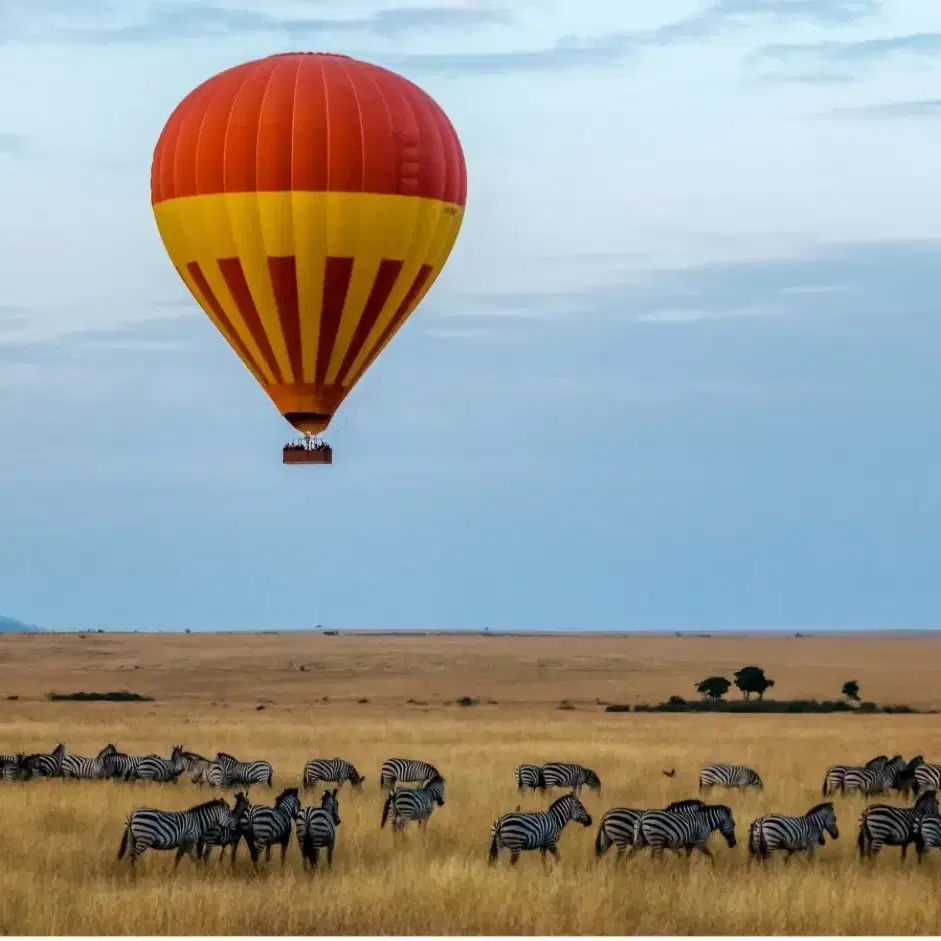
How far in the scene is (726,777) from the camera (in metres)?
26.6

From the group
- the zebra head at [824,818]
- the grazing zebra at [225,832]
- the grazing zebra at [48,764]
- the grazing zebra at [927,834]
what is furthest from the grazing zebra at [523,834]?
the grazing zebra at [48,764]

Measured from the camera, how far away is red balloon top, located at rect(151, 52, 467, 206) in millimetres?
29641

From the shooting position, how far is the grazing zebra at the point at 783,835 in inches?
753

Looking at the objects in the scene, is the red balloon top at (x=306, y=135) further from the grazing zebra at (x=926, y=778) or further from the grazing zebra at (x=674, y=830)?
the grazing zebra at (x=674, y=830)

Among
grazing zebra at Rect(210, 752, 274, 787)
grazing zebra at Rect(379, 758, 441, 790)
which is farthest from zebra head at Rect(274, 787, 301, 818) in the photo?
grazing zebra at Rect(379, 758, 441, 790)

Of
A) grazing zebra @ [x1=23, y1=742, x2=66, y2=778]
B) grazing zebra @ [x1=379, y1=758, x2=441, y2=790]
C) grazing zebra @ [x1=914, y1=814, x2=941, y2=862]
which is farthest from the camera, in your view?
grazing zebra @ [x1=23, y1=742, x2=66, y2=778]

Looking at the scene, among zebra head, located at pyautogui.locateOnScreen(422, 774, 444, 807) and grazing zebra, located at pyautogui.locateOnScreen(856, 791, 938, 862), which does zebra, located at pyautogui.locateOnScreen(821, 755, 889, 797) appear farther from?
grazing zebra, located at pyautogui.locateOnScreen(856, 791, 938, 862)

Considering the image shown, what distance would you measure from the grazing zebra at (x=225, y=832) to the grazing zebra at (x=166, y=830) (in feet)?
0.20

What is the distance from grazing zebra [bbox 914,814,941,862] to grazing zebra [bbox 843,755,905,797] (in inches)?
275

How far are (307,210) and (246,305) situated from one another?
2.21 metres

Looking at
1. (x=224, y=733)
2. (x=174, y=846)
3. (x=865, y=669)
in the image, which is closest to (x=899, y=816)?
(x=174, y=846)

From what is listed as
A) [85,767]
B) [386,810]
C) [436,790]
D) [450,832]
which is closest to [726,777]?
[436,790]

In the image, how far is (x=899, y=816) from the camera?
19.5 metres

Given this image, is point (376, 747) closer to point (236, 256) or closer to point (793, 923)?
point (236, 256)
